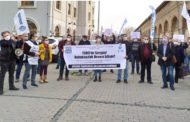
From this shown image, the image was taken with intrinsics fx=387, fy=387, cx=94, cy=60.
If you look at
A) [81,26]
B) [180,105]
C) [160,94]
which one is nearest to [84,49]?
[160,94]

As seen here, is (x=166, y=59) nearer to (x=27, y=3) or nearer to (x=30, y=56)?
(x=30, y=56)

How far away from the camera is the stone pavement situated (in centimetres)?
830

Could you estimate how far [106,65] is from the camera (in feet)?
50.3

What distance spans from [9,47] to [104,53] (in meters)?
4.85

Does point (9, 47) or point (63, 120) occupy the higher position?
point (9, 47)

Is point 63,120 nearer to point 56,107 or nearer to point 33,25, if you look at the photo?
point 56,107

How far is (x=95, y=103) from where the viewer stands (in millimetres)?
10008

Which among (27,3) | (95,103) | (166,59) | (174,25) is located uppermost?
(27,3)

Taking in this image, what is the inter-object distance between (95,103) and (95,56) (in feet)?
18.1

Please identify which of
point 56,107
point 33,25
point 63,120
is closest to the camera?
point 63,120

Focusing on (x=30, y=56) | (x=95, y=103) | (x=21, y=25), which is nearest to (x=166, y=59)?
(x=95, y=103)

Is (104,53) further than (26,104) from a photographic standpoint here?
Yes

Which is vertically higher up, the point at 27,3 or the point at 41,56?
the point at 27,3

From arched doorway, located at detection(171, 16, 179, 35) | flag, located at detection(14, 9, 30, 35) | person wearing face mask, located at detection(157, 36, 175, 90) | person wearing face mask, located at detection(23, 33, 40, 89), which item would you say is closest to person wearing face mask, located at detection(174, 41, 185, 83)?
person wearing face mask, located at detection(157, 36, 175, 90)
